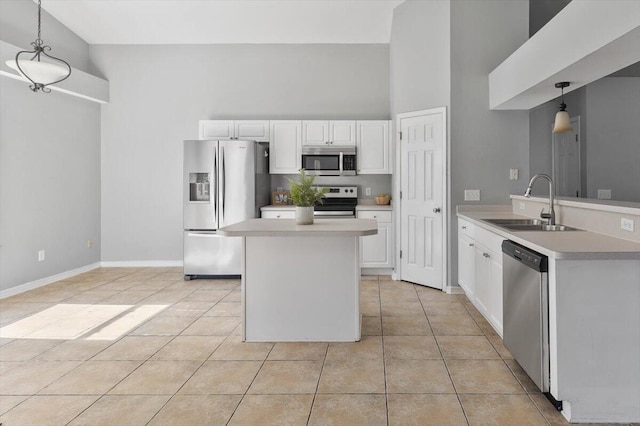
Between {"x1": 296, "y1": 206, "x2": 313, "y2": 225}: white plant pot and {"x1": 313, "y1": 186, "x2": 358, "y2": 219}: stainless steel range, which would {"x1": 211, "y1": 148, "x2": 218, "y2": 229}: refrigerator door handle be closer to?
{"x1": 313, "y1": 186, "x2": 358, "y2": 219}: stainless steel range

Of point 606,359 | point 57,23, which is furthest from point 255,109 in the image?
point 606,359

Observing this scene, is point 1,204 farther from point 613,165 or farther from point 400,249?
point 613,165

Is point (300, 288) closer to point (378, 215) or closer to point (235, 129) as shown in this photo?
point (378, 215)

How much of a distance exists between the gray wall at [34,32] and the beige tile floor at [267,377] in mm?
3133

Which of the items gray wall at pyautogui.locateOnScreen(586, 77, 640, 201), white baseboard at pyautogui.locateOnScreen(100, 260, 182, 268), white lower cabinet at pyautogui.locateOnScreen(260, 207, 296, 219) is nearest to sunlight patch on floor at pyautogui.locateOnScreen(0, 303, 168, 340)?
white lower cabinet at pyautogui.locateOnScreen(260, 207, 296, 219)

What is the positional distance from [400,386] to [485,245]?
154 cm

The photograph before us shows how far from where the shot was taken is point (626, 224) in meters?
2.40

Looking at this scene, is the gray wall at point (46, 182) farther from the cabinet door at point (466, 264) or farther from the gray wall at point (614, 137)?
the gray wall at point (614, 137)

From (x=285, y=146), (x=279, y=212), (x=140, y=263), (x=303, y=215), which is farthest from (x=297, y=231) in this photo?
(x=140, y=263)

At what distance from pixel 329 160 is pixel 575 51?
11.3ft

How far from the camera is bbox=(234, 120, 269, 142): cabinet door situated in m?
5.90

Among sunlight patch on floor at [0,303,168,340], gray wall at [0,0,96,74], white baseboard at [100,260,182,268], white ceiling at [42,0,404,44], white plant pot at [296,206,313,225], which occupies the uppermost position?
white ceiling at [42,0,404,44]

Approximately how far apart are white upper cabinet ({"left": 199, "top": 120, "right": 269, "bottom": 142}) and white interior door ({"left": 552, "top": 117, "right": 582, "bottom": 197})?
3991mm

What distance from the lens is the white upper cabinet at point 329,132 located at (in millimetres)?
5809
